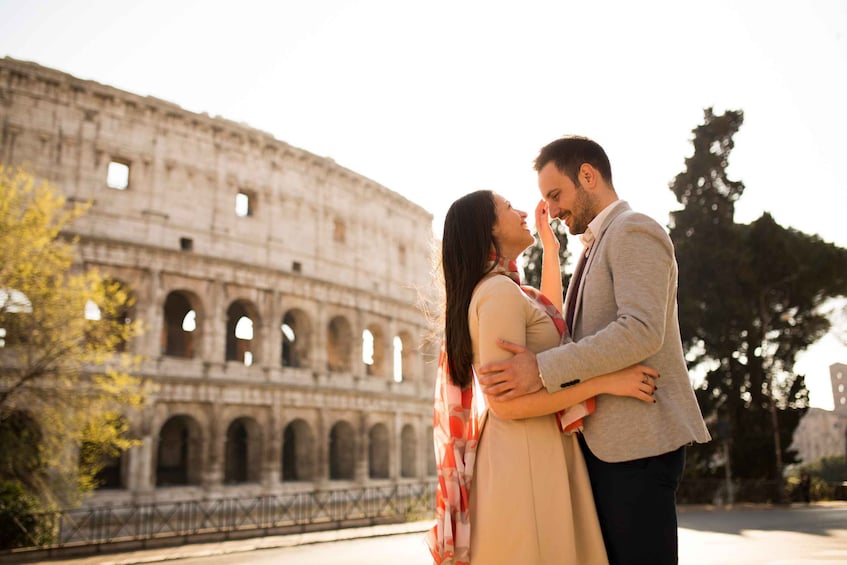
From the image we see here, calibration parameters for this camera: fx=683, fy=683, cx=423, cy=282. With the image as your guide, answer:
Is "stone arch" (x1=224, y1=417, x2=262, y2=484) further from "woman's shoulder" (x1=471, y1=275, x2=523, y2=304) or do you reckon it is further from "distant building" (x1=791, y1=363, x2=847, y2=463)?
"distant building" (x1=791, y1=363, x2=847, y2=463)

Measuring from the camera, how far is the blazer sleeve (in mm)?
2150

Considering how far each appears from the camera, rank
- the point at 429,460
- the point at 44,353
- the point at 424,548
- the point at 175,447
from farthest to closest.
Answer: the point at 429,460, the point at 175,447, the point at 44,353, the point at 424,548

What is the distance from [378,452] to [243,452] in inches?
258

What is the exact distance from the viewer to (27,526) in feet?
48.4

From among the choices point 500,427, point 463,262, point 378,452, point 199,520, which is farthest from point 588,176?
point 378,452

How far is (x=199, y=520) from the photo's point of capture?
22094 millimetres

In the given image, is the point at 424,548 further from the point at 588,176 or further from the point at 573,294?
the point at 588,176

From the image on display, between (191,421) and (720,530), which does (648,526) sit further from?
(191,421)

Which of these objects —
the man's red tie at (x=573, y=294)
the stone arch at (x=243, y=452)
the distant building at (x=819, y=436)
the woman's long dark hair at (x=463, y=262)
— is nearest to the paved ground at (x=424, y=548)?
the man's red tie at (x=573, y=294)

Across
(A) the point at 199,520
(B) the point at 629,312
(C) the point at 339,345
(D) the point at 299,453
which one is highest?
(C) the point at 339,345

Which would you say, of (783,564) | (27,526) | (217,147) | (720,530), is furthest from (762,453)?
(217,147)

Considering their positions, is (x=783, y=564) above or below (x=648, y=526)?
below

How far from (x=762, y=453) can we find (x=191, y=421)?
67.8ft

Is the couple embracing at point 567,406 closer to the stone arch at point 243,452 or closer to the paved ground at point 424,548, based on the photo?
the paved ground at point 424,548
